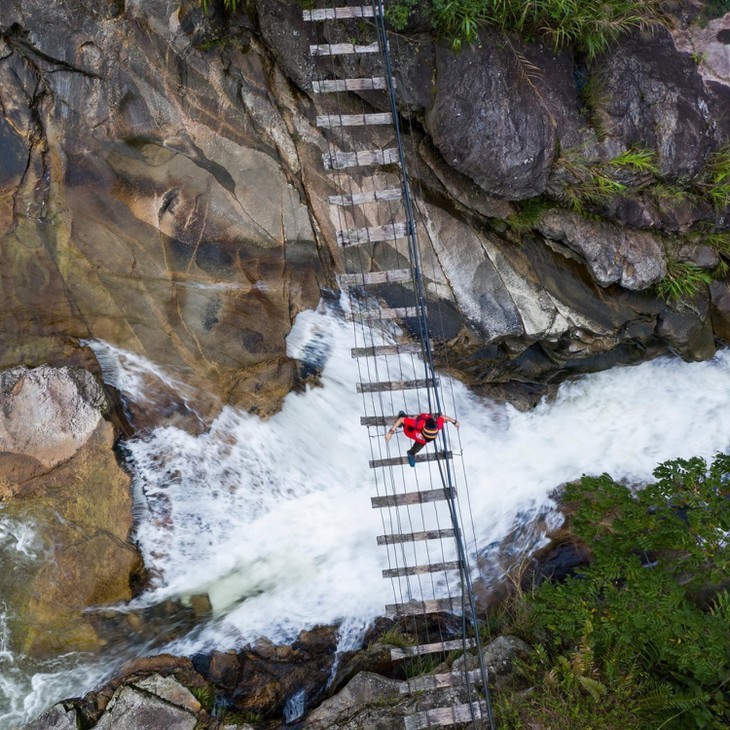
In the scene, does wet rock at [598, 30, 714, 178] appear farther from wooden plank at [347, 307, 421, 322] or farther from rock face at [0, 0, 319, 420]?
rock face at [0, 0, 319, 420]

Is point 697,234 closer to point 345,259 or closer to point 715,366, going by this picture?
point 715,366

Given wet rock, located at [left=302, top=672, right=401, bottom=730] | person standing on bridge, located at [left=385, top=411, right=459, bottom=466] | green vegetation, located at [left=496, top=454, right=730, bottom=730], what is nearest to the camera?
green vegetation, located at [left=496, top=454, right=730, bottom=730]

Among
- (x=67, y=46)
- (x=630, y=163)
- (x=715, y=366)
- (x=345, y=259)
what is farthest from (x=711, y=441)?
(x=67, y=46)

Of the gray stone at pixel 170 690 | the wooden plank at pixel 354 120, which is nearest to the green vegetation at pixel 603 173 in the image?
the wooden plank at pixel 354 120

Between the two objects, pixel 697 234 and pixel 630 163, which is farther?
pixel 697 234

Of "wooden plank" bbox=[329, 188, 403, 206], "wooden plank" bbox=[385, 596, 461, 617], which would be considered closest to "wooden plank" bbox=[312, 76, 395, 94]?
"wooden plank" bbox=[329, 188, 403, 206]

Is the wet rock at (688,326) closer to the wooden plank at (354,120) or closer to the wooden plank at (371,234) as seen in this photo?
the wooden plank at (371,234)

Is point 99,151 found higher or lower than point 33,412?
higher
